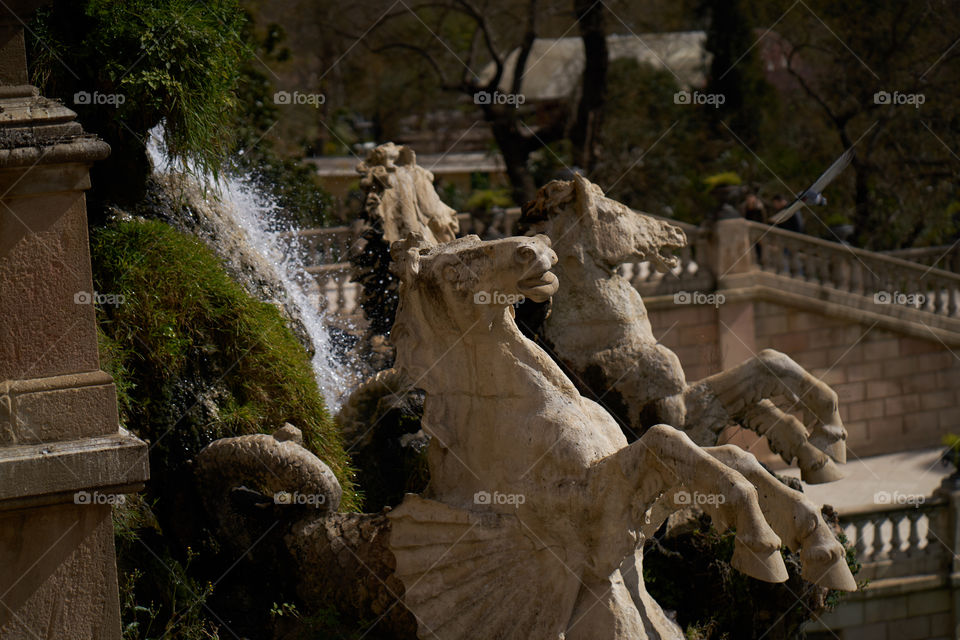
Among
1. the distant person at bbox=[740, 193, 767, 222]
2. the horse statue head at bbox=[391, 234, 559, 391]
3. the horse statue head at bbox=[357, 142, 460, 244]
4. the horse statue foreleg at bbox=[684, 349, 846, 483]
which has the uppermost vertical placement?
the distant person at bbox=[740, 193, 767, 222]

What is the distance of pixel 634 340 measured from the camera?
7449 millimetres

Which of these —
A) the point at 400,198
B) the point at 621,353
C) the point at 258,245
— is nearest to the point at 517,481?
the point at 621,353

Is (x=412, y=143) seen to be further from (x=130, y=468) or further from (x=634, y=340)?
(x=130, y=468)

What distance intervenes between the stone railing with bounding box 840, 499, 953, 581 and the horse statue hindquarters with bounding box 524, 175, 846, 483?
608 centimetres

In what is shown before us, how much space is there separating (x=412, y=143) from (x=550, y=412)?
2725cm

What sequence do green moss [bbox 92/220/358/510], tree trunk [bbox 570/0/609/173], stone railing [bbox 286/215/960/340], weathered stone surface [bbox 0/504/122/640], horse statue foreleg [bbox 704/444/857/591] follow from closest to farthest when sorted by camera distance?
weathered stone surface [bbox 0/504/122/640] < horse statue foreleg [bbox 704/444/857/591] < green moss [bbox 92/220/358/510] < stone railing [bbox 286/215/960/340] < tree trunk [bbox 570/0/609/173]

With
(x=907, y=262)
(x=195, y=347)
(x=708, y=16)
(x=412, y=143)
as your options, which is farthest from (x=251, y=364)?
(x=412, y=143)

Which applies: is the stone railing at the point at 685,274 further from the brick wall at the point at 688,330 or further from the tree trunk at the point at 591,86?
the tree trunk at the point at 591,86

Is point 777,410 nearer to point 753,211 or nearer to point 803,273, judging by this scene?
point 803,273

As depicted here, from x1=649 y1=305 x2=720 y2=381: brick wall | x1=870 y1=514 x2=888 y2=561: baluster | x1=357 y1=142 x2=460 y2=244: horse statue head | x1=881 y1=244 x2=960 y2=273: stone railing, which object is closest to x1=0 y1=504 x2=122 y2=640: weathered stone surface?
x1=357 y1=142 x2=460 y2=244: horse statue head

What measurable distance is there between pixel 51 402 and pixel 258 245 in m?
4.30

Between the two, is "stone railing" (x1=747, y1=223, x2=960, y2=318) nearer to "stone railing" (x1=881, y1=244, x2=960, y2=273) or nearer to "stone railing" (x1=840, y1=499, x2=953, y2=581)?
"stone railing" (x1=881, y1=244, x2=960, y2=273)

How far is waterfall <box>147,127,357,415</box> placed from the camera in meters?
8.02

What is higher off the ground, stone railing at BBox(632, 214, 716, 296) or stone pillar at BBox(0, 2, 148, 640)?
stone railing at BBox(632, 214, 716, 296)
